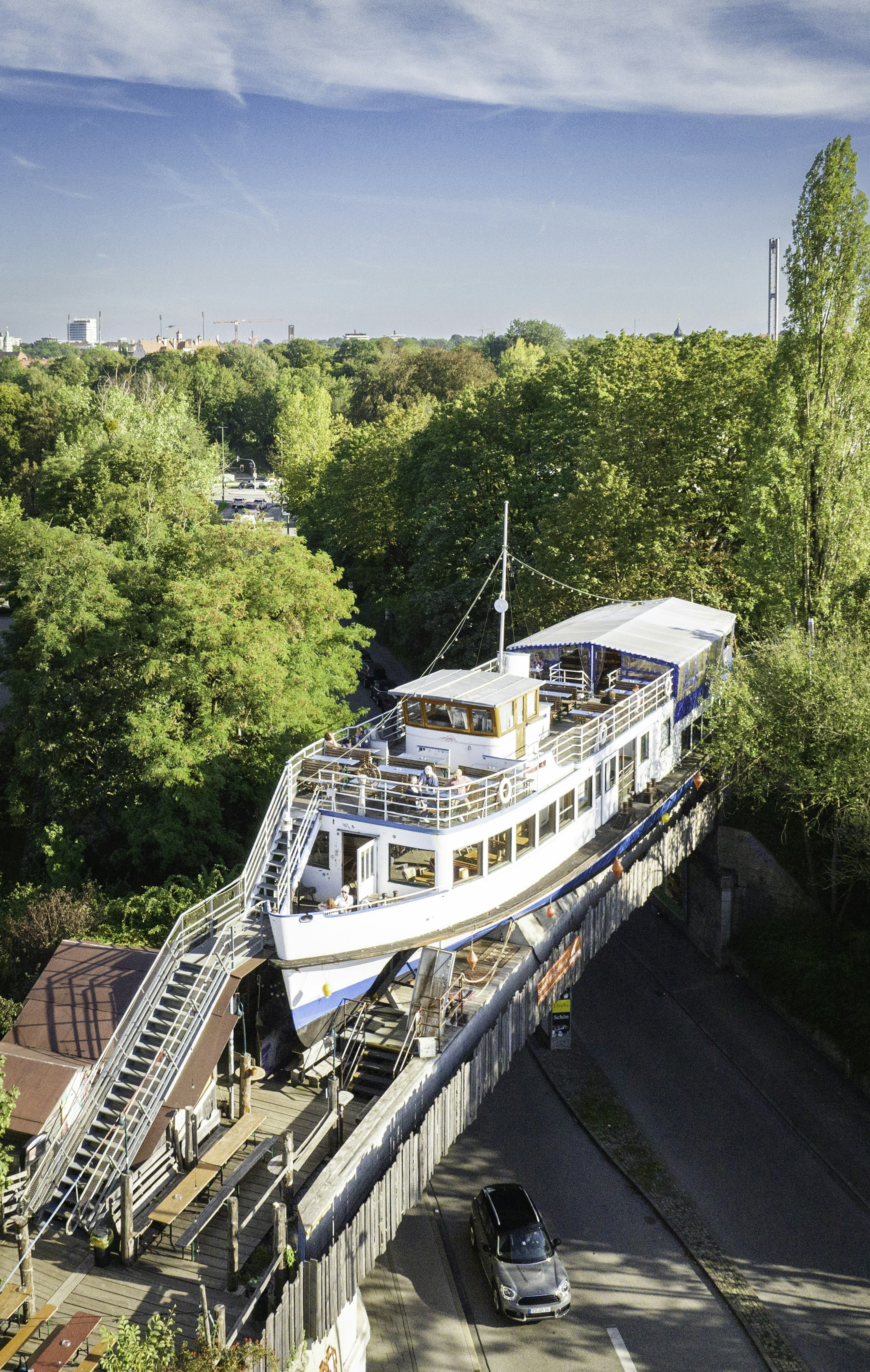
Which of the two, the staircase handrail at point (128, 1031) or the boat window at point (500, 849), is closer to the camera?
the staircase handrail at point (128, 1031)

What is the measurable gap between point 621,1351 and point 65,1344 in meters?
11.1

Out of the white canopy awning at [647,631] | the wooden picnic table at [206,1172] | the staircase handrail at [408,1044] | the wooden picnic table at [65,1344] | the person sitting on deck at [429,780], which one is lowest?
the wooden picnic table at [65,1344]

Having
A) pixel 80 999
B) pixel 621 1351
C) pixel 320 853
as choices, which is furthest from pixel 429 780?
pixel 621 1351

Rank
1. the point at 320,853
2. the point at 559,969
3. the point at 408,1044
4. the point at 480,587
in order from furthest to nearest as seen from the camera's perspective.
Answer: the point at 480,587, the point at 320,853, the point at 559,969, the point at 408,1044

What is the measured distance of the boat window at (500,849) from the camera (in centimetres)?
2364

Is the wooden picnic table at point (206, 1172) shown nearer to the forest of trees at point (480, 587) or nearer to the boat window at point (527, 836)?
the boat window at point (527, 836)

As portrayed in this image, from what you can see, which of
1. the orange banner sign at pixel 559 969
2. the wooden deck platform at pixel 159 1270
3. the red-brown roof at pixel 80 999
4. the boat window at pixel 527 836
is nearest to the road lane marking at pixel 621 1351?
the orange banner sign at pixel 559 969

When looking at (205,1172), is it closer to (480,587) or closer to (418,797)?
(418,797)

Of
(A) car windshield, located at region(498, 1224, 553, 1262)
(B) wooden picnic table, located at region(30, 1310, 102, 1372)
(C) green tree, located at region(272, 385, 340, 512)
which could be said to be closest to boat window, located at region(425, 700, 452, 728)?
(A) car windshield, located at region(498, 1224, 553, 1262)

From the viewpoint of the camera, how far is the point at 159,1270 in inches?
632

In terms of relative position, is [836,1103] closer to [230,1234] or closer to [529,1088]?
[529,1088]

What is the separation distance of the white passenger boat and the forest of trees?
16.7 ft

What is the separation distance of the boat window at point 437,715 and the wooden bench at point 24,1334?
1376cm

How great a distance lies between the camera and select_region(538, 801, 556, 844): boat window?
82.6ft
